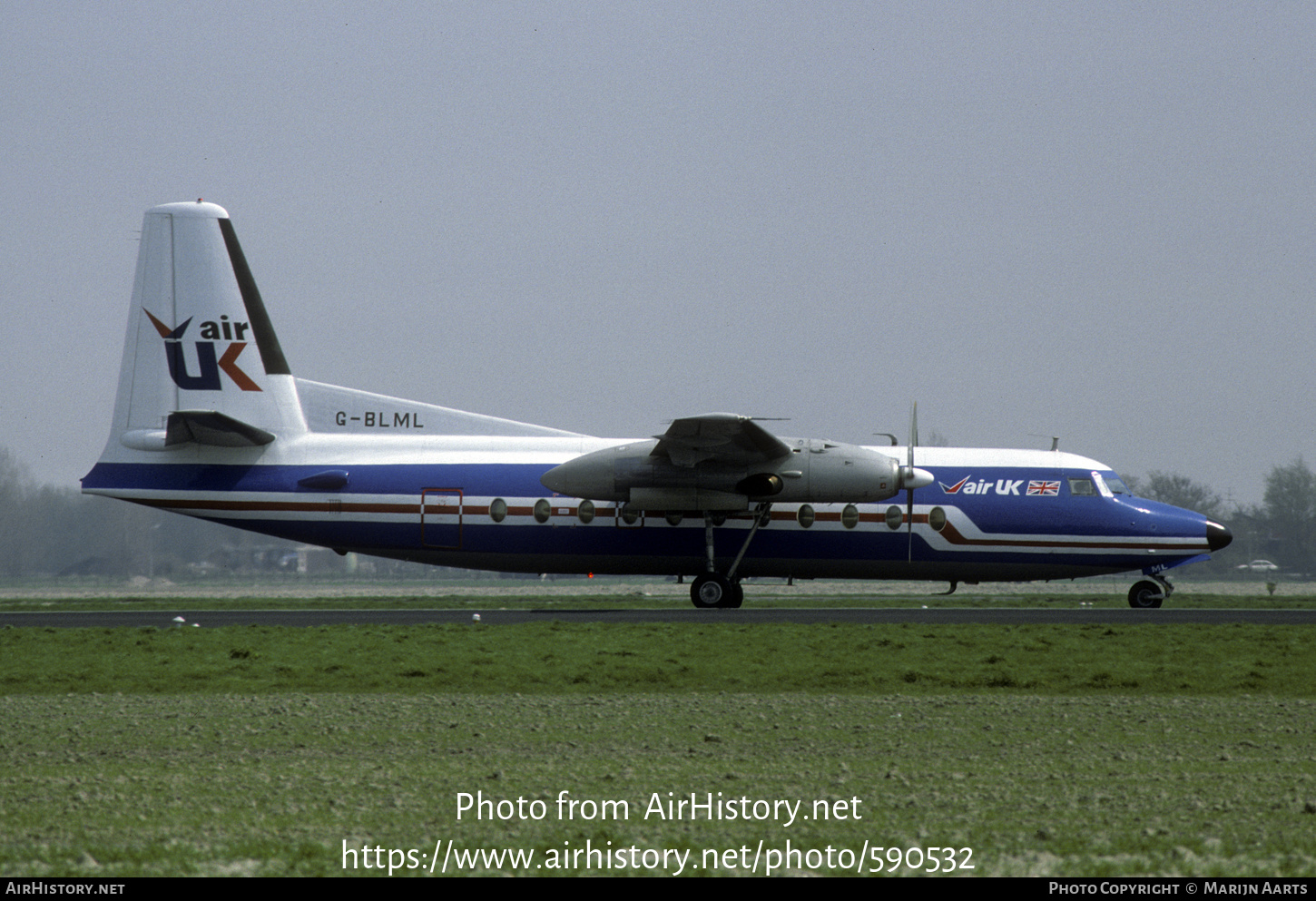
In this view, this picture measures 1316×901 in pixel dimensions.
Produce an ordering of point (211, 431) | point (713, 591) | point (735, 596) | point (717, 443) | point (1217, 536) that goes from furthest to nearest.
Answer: point (1217, 536) → point (735, 596) → point (713, 591) → point (211, 431) → point (717, 443)

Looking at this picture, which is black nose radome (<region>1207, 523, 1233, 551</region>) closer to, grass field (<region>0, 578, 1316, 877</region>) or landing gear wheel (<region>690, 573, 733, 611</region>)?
grass field (<region>0, 578, 1316, 877</region>)

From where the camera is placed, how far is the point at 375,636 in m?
18.5

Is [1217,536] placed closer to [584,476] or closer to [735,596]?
[735,596]

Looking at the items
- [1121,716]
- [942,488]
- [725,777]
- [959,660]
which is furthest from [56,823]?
[942,488]

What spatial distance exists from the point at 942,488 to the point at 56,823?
68.1 ft

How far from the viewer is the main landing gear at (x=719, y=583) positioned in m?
24.7

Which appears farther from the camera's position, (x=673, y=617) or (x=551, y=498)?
(x=551, y=498)

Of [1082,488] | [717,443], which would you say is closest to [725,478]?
[717,443]

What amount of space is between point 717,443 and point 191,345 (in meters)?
11.6

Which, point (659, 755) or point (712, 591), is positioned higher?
point (659, 755)

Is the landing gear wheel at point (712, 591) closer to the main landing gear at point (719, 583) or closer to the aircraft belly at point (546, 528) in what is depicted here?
the main landing gear at point (719, 583)

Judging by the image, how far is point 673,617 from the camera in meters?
22.2

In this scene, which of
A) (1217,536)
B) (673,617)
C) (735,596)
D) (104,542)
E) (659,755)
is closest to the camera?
(659,755)
